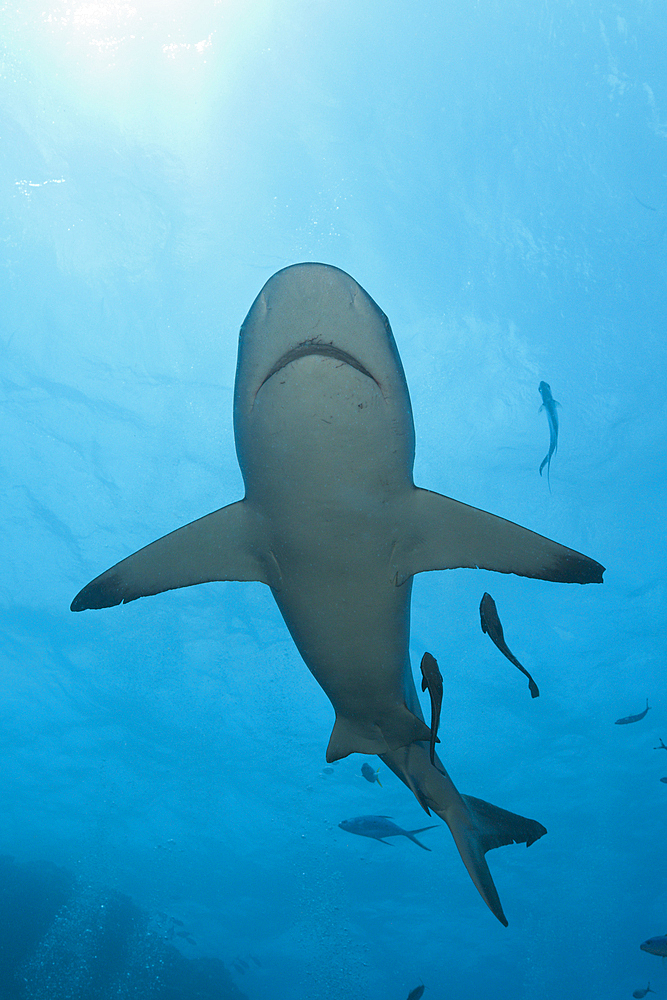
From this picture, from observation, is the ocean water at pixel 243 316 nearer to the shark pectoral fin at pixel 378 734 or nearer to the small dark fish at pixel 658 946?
the small dark fish at pixel 658 946

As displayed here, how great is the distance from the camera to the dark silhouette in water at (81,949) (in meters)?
21.2

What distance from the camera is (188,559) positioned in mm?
3549

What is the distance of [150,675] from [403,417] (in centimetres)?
1636

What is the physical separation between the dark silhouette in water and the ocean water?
0.20 meters

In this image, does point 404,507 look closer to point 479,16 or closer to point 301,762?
point 479,16

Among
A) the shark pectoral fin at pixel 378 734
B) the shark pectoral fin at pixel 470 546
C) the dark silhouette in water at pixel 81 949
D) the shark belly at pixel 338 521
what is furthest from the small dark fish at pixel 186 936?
the shark pectoral fin at pixel 470 546

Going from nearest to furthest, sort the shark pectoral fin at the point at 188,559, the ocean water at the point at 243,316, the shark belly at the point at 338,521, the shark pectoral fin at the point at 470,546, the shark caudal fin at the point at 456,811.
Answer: the shark belly at the point at 338,521
the shark pectoral fin at the point at 470,546
the shark pectoral fin at the point at 188,559
the shark caudal fin at the point at 456,811
the ocean water at the point at 243,316

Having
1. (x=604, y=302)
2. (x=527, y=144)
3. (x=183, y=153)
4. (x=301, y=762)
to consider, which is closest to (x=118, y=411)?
(x=183, y=153)

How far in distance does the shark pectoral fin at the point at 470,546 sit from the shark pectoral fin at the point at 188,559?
896 millimetres

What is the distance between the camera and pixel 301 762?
65.3 feet

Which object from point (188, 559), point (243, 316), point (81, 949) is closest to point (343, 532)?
point (188, 559)

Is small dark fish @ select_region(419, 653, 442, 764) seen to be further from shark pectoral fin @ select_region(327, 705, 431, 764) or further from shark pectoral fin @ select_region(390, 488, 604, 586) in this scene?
shark pectoral fin @ select_region(327, 705, 431, 764)

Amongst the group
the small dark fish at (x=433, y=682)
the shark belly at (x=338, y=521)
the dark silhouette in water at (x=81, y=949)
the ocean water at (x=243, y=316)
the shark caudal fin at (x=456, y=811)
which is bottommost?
the dark silhouette in water at (x=81, y=949)

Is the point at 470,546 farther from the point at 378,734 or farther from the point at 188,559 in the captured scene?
the point at 378,734
